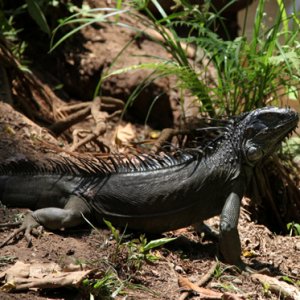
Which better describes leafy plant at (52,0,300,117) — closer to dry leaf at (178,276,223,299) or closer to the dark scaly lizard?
the dark scaly lizard

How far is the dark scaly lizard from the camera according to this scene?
404 centimetres

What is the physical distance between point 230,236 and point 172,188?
1.67ft

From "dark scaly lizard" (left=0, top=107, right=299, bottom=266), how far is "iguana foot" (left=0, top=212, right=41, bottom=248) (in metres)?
0.02

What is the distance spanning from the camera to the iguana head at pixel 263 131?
13.2 feet

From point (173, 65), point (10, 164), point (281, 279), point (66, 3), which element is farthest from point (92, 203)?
point (66, 3)

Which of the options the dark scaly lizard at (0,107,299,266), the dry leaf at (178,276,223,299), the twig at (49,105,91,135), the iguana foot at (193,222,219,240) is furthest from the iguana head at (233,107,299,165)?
the twig at (49,105,91,135)

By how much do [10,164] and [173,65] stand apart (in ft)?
5.89

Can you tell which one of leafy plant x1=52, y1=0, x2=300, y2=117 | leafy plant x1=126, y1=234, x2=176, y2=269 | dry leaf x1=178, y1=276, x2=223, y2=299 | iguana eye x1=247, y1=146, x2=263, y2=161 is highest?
leafy plant x1=52, y1=0, x2=300, y2=117

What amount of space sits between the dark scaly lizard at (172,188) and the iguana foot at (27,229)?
0.06 feet

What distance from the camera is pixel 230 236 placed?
13.1ft

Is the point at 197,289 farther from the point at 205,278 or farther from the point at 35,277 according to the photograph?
the point at 35,277

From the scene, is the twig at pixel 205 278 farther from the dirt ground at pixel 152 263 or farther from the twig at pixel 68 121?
the twig at pixel 68 121

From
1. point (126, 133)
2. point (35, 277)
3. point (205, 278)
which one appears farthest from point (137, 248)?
point (126, 133)

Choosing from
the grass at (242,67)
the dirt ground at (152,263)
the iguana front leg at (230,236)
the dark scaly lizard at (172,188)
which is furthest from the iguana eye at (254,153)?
the grass at (242,67)
